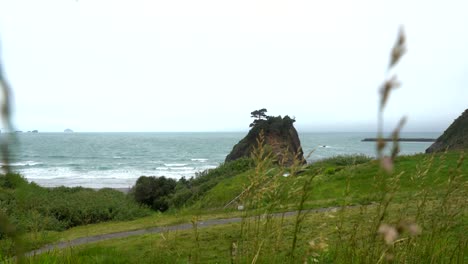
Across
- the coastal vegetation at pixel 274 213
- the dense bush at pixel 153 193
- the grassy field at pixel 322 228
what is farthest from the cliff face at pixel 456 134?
the dense bush at pixel 153 193

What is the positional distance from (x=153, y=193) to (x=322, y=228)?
1954cm

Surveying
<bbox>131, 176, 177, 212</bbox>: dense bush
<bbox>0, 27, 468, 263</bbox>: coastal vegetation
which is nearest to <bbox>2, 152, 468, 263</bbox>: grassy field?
<bbox>0, 27, 468, 263</bbox>: coastal vegetation

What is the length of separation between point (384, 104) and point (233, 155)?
121ft

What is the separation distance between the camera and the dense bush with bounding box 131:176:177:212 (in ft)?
75.9

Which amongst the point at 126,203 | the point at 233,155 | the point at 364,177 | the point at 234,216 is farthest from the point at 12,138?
the point at 233,155

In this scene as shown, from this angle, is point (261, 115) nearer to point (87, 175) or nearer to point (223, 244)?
point (87, 175)

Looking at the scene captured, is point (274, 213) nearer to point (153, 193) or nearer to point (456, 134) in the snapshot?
point (153, 193)

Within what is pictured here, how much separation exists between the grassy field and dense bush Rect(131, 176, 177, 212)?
15.5 feet

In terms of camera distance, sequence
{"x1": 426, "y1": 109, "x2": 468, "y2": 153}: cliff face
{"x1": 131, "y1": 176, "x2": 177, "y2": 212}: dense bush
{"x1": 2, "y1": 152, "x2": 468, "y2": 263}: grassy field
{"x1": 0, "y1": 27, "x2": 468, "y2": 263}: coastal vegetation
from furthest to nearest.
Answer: {"x1": 426, "y1": 109, "x2": 468, "y2": 153}: cliff face, {"x1": 131, "y1": 176, "x2": 177, "y2": 212}: dense bush, {"x1": 2, "y1": 152, "x2": 468, "y2": 263}: grassy field, {"x1": 0, "y1": 27, "x2": 468, "y2": 263}: coastal vegetation

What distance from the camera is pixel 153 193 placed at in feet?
77.6

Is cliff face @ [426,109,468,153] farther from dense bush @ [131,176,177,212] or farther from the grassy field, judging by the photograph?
dense bush @ [131,176,177,212]

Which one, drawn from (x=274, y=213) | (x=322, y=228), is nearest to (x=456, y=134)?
(x=322, y=228)

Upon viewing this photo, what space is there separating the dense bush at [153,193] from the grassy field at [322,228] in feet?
15.5

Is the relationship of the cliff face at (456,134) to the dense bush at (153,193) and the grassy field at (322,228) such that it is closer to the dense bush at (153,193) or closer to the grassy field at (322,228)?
the grassy field at (322,228)
